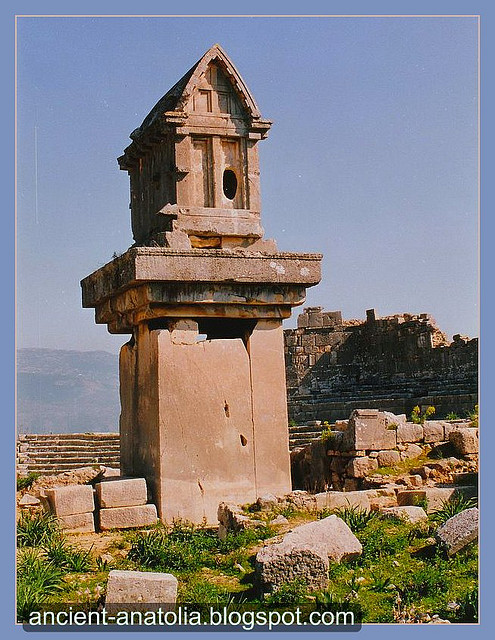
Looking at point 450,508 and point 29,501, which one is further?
point 29,501

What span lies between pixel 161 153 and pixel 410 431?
17.4 feet

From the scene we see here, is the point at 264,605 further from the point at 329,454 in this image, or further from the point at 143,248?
the point at 329,454

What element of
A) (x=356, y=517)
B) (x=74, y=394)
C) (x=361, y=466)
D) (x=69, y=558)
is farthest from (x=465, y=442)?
(x=74, y=394)

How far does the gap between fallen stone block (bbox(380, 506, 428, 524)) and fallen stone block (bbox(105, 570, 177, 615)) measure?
133 inches

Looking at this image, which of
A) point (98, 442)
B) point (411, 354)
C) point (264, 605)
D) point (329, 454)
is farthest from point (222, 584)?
point (411, 354)

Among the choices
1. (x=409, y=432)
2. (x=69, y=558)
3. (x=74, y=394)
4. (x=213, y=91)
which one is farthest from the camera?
(x=74, y=394)

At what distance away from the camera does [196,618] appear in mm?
9484

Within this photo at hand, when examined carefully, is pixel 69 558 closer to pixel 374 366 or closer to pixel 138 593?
pixel 138 593

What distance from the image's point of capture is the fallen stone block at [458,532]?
10.6 m

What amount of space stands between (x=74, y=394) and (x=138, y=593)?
18350 millimetres

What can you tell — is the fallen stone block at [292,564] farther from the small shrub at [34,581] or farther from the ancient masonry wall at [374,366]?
the ancient masonry wall at [374,366]

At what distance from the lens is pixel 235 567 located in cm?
1061

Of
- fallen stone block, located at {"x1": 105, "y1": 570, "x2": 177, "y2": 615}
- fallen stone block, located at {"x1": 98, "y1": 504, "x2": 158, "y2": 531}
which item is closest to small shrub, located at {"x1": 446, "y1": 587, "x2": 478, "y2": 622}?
fallen stone block, located at {"x1": 105, "y1": 570, "x2": 177, "y2": 615}

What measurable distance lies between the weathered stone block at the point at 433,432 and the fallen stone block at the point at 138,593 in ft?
22.6
